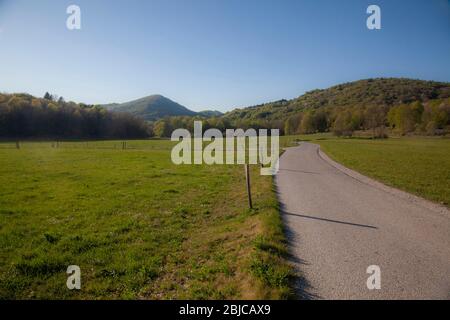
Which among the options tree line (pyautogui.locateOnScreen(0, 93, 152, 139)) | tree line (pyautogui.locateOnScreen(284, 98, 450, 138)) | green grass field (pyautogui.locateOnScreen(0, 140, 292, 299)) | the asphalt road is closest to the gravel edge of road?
the asphalt road

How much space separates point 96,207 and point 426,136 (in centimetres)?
10304

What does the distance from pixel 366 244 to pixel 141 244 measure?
617 cm

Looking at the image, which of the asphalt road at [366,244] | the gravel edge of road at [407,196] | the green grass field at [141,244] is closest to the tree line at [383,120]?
the gravel edge of road at [407,196]

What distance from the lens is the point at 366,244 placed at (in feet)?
22.9

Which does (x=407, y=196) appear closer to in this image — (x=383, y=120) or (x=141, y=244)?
(x=141, y=244)

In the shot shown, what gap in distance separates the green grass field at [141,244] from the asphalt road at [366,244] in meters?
0.65

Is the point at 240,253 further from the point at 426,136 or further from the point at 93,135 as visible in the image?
the point at 93,135

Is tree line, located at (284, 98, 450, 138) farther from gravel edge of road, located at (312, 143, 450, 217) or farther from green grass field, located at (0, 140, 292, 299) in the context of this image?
green grass field, located at (0, 140, 292, 299)

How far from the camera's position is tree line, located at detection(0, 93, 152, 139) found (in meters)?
89.8

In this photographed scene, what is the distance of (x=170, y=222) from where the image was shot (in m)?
9.37

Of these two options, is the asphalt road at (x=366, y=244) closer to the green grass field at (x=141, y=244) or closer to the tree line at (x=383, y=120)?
the green grass field at (x=141, y=244)

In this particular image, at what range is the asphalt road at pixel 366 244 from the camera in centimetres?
500

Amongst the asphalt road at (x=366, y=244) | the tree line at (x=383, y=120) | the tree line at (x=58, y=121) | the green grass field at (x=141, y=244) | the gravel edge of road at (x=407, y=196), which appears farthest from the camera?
the tree line at (x=383, y=120)

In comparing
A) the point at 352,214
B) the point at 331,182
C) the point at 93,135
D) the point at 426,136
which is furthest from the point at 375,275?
the point at 93,135
